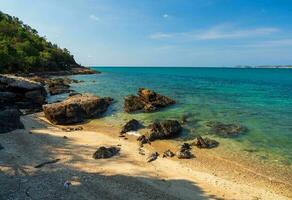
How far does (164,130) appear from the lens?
2331 cm

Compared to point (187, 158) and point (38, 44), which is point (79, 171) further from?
point (38, 44)

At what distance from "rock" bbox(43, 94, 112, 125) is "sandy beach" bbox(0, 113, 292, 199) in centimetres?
613

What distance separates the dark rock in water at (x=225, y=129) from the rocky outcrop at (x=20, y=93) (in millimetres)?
18802

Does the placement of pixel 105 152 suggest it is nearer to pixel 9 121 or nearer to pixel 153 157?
pixel 153 157

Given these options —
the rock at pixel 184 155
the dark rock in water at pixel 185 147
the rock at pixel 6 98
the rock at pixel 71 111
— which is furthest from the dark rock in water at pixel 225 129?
the rock at pixel 6 98

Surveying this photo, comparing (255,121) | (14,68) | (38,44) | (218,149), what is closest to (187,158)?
(218,149)

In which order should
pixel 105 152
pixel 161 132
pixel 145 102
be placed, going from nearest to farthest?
pixel 105 152 < pixel 161 132 < pixel 145 102

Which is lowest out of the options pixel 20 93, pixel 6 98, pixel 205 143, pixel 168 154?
pixel 168 154

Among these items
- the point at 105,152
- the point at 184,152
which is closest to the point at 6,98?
the point at 105,152

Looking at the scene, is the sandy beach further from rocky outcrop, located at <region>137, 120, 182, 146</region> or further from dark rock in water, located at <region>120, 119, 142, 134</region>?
dark rock in water, located at <region>120, 119, 142, 134</region>

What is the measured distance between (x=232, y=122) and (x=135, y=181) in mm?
16086

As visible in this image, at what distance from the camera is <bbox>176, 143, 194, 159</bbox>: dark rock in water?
18.9 metres

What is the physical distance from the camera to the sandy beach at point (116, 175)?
521 inches

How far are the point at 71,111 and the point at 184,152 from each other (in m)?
12.7
